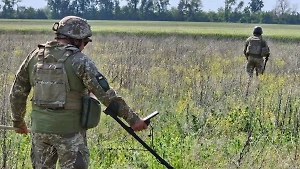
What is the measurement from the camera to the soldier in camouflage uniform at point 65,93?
342 centimetres

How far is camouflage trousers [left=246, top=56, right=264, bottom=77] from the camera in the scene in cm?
1138

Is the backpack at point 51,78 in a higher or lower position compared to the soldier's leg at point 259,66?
higher

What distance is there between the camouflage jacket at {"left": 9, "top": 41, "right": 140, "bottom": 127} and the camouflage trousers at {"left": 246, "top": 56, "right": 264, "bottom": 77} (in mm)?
8211

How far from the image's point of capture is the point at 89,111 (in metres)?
3.49

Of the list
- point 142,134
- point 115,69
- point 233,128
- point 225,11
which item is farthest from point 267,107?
point 225,11

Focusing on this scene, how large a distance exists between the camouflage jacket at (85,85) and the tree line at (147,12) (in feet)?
280

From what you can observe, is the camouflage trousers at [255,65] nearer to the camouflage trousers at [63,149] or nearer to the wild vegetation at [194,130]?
the wild vegetation at [194,130]

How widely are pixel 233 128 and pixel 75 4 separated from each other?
88.3 meters

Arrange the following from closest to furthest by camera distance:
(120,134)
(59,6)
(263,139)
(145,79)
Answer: (263,139)
(120,134)
(145,79)
(59,6)

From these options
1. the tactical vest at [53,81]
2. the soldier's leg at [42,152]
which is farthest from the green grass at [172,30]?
the tactical vest at [53,81]

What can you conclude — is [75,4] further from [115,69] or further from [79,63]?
[79,63]

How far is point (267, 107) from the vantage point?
7.43m

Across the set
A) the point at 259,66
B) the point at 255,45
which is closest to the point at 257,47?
the point at 255,45

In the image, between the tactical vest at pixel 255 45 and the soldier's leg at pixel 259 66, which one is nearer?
the tactical vest at pixel 255 45
